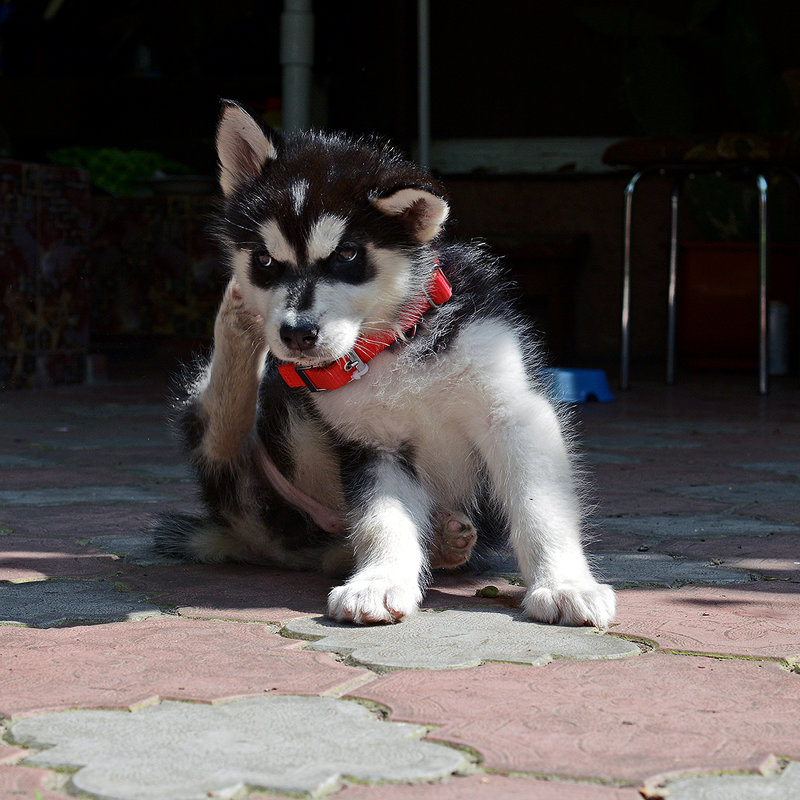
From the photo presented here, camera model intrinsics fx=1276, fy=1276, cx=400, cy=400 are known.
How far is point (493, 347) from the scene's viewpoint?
282 centimetres

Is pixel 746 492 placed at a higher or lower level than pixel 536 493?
lower

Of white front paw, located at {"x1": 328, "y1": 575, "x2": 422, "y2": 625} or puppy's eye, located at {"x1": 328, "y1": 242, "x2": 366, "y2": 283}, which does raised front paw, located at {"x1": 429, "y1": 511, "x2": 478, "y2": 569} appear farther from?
puppy's eye, located at {"x1": 328, "y1": 242, "x2": 366, "y2": 283}

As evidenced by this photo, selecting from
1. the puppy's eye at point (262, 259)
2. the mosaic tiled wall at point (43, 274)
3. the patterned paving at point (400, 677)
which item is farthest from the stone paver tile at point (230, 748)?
the mosaic tiled wall at point (43, 274)

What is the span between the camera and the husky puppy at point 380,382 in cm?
267

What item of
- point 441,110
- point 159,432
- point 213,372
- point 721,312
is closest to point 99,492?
point 213,372

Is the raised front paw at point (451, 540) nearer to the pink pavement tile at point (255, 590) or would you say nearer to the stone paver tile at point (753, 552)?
the pink pavement tile at point (255, 590)

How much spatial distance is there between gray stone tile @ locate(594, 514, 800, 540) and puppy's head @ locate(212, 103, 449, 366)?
44.7 inches

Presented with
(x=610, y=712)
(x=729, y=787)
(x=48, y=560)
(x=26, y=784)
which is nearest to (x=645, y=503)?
(x=48, y=560)

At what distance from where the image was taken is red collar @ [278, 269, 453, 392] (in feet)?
9.34

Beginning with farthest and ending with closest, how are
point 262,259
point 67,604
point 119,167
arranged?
point 119,167
point 262,259
point 67,604

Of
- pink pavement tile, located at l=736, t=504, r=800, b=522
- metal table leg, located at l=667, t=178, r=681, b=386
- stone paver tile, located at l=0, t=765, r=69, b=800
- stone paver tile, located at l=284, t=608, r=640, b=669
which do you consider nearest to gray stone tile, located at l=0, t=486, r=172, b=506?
stone paver tile, located at l=284, t=608, r=640, b=669

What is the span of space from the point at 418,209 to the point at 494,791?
1.55m

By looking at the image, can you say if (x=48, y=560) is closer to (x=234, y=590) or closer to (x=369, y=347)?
(x=234, y=590)

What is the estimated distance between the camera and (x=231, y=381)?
10.2 ft
